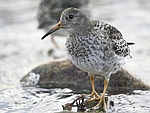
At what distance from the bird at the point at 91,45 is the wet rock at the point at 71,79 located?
1.10 m

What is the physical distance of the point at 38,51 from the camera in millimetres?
11719

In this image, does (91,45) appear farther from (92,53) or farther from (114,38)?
(114,38)

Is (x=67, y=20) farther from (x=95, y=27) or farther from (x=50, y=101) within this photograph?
(x=50, y=101)

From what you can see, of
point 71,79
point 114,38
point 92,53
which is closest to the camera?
point 92,53

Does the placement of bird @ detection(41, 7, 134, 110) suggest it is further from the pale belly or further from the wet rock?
the wet rock

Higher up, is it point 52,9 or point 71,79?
point 52,9

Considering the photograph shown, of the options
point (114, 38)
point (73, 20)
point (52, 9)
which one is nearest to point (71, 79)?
point (114, 38)

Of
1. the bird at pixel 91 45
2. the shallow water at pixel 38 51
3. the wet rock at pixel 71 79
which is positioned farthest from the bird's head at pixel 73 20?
the wet rock at pixel 71 79

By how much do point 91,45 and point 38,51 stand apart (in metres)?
5.00

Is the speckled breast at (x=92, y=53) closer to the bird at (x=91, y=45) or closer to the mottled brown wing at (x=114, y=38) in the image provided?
the bird at (x=91, y=45)

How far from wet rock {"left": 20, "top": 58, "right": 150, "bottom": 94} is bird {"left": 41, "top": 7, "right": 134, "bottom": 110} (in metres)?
1.10

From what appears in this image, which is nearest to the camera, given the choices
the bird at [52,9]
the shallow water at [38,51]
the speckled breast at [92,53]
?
the speckled breast at [92,53]

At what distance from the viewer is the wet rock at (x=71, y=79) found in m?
8.38

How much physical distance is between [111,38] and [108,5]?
29.1 ft
